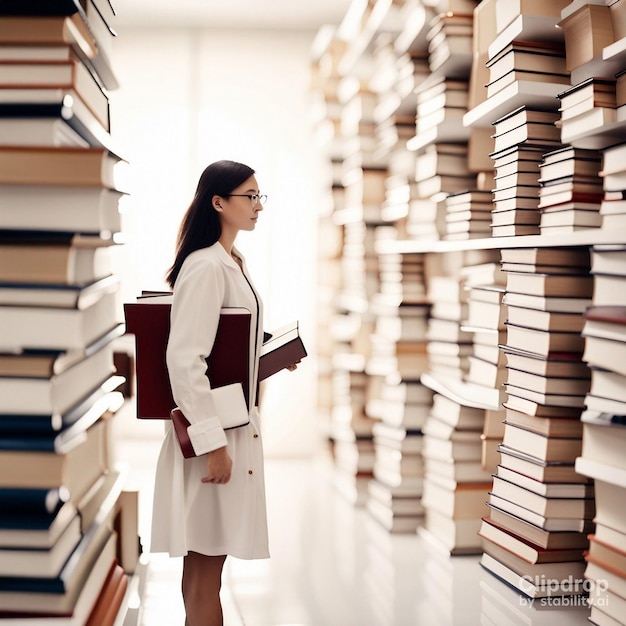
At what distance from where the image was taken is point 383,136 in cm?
404

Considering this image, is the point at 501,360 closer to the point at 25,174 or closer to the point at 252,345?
the point at 252,345

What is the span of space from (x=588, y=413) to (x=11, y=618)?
1.53m

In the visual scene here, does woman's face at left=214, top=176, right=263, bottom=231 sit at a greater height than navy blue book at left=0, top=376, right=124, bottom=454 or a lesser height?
greater

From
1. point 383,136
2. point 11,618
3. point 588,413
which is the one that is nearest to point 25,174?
point 11,618

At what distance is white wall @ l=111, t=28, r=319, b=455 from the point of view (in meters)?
5.15

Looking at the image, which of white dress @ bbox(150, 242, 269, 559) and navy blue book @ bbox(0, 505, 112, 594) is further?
white dress @ bbox(150, 242, 269, 559)

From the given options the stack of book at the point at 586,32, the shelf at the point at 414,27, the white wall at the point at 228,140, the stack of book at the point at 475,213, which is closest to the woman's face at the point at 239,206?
the stack of book at the point at 586,32

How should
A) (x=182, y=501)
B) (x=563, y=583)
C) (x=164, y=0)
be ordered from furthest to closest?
1. (x=164, y=0)
2. (x=563, y=583)
3. (x=182, y=501)

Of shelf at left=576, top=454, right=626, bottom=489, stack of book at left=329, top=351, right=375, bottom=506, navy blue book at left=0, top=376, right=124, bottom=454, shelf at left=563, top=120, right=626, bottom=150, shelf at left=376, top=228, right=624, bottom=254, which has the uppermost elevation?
shelf at left=563, top=120, right=626, bottom=150

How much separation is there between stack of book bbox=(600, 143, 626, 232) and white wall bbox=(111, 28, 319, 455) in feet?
10.5

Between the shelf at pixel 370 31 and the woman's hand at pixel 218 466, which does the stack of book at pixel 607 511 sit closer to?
the woman's hand at pixel 218 466

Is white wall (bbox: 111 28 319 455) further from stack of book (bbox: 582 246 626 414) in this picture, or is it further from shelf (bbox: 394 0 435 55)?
stack of book (bbox: 582 246 626 414)

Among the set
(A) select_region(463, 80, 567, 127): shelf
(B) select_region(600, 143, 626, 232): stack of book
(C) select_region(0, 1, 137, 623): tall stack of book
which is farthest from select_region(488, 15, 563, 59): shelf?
(C) select_region(0, 1, 137, 623): tall stack of book

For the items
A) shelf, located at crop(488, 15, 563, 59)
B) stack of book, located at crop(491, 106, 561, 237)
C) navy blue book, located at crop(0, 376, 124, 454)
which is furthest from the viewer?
stack of book, located at crop(491, 106, 561, 237)
